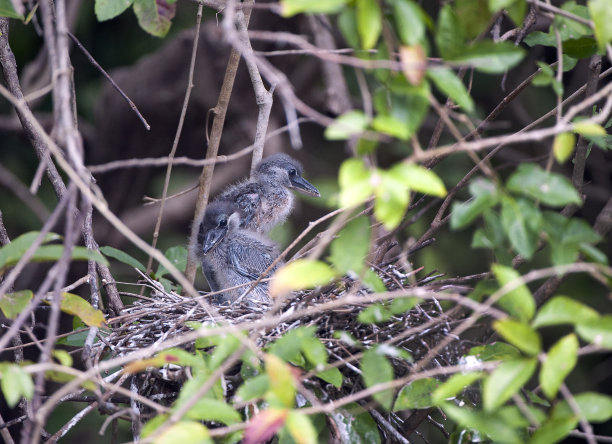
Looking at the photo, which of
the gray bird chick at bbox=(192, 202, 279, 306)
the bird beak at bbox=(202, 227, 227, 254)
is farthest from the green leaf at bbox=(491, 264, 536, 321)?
the bird beak at bbox=(202, 227, 227, 254)

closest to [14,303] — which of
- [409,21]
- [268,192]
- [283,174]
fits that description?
[409,21]

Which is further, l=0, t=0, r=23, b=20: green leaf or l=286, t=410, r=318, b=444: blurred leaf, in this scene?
l=0, t=0, r=23, b=20: green leaf

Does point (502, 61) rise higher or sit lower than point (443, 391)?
higher

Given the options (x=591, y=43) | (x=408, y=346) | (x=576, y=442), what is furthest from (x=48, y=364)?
(x=576, y=442)

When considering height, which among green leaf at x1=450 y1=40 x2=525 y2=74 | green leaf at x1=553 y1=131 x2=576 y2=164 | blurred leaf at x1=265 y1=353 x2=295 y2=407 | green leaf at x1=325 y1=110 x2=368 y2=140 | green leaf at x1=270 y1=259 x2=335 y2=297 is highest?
green leaf at x1=450 y1=40 x2=525 y2=74

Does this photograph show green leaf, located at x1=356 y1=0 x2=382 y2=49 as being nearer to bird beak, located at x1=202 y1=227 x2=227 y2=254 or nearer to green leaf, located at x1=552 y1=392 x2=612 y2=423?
green leaf, located at x1=552 y1=392 x2=612 y2=423

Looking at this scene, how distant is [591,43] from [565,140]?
64 centimetres

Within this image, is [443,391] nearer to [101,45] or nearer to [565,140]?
[565,140]

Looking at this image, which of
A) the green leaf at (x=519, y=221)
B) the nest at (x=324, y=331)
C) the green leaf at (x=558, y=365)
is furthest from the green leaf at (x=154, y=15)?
the green leaf at (x=558, y=365)

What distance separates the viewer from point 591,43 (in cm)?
204

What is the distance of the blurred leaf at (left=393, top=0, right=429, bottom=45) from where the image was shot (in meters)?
1.43

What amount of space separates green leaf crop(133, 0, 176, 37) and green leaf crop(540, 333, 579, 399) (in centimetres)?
169

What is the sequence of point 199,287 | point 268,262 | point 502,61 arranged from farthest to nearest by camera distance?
point 199,287, point 268,262, point 502,61

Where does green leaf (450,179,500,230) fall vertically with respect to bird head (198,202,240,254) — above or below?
above
